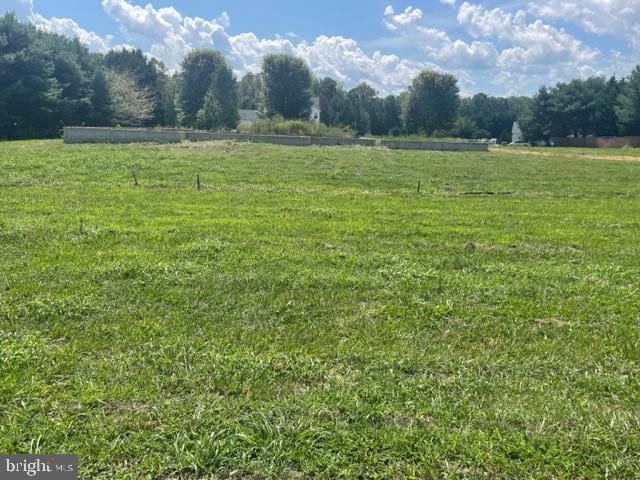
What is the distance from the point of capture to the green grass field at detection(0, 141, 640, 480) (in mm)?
2426

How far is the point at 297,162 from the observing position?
19.1 metres

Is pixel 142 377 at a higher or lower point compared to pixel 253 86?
lower

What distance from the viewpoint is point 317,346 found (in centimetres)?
356

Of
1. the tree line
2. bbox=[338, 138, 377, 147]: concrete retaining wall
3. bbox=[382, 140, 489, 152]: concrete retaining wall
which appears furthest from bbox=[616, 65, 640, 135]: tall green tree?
bbox=[338, 138, 377, 147]: concrete retaining wall

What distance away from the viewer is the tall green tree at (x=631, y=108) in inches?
2048

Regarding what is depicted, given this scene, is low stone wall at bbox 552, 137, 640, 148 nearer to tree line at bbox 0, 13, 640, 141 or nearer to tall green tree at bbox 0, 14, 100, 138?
tree line at bbox 0, 13, 640, 141

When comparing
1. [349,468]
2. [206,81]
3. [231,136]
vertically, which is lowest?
[349,468]

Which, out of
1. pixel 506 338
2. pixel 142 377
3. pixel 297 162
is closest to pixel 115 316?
pixel 142 377

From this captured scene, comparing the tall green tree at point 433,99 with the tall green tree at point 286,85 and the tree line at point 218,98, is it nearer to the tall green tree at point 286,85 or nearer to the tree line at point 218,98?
the tree line at point 218,98

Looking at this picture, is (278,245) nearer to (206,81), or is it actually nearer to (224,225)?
(224,225)

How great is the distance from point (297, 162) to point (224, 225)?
1195 centimetres

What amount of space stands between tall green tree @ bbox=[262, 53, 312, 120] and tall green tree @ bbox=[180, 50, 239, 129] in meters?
4.26

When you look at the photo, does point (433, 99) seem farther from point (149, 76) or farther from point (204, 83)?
point (149, 76)

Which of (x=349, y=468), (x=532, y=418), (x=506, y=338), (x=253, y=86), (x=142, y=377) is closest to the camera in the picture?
(x=349, y=468)
